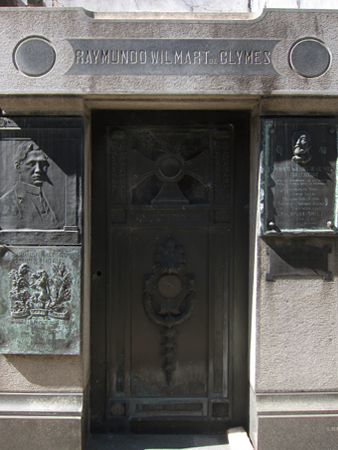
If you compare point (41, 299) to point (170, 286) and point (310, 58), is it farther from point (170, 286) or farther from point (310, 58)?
point (310, 58)

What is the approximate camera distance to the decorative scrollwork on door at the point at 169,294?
4316 millimetres

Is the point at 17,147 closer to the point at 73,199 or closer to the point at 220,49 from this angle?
the point at 73,199

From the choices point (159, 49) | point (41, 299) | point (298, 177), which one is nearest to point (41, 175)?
point (41, 299)

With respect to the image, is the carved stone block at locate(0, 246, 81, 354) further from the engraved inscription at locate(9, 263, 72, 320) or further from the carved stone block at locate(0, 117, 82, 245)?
the carved stone block at locate(0, 117, 82, 245)

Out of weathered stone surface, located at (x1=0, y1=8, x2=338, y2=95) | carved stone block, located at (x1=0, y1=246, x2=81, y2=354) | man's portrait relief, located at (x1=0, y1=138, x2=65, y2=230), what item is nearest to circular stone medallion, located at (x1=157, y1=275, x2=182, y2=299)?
carved stone block, located at (x1=0, y1=246, x2=81, y2=354)

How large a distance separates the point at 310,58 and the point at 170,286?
2.46m

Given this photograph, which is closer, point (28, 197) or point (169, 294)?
point (28, 197)

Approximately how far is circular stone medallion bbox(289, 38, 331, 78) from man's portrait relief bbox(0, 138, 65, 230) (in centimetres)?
233

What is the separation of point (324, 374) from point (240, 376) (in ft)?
2.67

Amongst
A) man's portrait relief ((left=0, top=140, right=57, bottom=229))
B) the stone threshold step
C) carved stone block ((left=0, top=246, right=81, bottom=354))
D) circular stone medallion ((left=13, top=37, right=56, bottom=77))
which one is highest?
circular stone medallion ((left=13, top=37, right=56, bottom=77))

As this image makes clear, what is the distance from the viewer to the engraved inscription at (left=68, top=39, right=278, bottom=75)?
3.75 meters

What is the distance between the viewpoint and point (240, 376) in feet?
14.3

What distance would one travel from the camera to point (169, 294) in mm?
4332

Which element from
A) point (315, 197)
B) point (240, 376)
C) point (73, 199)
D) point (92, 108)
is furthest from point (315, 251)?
point (92, 108)
